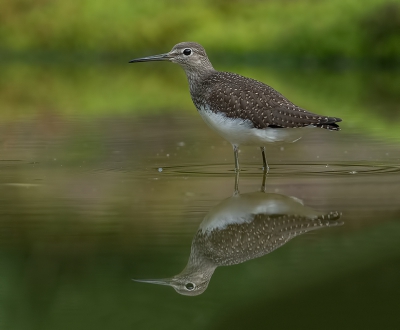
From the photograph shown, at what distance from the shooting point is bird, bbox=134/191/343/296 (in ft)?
19.4

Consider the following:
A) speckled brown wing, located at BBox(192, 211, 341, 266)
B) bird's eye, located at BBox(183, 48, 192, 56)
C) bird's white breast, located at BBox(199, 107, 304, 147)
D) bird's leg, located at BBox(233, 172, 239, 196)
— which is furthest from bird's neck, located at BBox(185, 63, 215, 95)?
speckled brown wing, located at BBox(192, 211, 341, 266)

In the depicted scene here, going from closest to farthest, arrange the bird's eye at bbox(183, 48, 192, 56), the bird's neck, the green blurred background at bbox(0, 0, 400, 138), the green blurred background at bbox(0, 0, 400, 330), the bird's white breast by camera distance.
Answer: the green blurred background at bbox(0, 0, 400, 330), the bird's white breast, the bird's neck, the bird's eye at bbox(183, 48, 192, 56), the green blurred background at bbox(0, 0, 400, 138)

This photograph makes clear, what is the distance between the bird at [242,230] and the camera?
5.92m

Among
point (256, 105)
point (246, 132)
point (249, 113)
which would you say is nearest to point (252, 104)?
point (256, 105)

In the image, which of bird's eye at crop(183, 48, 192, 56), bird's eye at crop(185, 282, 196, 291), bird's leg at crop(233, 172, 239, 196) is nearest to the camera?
bird's eye at crop(185, 282, 196, 291)

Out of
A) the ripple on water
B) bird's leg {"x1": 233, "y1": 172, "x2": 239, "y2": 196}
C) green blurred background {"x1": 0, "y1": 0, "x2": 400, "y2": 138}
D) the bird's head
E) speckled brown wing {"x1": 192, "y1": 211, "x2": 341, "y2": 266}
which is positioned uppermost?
speckled brown wing {"x1": 192, "y1": 211, "x2": 341, "y2": 266}

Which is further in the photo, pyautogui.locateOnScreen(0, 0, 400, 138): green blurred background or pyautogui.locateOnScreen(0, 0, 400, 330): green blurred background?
pyautogui.locateOnScreen(0, 0, 400, 138): green blurred background

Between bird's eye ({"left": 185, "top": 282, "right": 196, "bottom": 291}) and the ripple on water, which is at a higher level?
bird's eye ({"left": 185, "top": 282, "right": 196, "bottom": 291})

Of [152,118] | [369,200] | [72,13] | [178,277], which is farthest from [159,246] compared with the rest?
[72,13]

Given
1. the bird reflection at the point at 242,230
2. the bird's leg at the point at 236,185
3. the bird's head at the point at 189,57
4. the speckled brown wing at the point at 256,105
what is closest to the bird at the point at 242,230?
the bird reflection at the point at 242,230

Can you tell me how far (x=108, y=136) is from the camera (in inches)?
526

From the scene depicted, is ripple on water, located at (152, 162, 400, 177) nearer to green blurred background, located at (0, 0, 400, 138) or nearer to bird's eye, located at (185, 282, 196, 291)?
bird's eye, located at (185, 282, 196, 291)

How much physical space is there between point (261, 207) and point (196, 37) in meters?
22.4

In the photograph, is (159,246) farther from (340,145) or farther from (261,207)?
(340,145)
